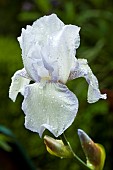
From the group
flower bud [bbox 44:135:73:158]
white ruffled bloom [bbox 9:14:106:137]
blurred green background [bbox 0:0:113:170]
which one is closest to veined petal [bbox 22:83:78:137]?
white ruffled bloom [bbox 9:14:106:137]

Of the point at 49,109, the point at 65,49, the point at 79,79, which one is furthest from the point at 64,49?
the point at 79,79

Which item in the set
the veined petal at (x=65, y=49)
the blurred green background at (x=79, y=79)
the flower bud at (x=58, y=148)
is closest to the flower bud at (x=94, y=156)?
the flower bud at (x=58, y=148)

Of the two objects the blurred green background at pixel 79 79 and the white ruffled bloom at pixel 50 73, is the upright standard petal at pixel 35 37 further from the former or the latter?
the blurred green background at pixel 79 79

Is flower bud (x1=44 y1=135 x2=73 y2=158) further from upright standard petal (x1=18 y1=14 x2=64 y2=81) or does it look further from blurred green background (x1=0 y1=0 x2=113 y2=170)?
blurred green background (x1=0 y1=0 x2=113 y2=170)

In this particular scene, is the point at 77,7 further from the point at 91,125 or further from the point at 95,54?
the point at 91,125

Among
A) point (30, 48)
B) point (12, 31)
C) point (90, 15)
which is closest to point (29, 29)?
point (30, 48)

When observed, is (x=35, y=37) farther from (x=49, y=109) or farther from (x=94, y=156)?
(x=94, y=156)

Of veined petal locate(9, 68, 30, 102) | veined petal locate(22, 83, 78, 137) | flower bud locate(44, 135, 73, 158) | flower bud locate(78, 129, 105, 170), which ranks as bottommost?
flower bud locate(78, 129, 105, 170)
